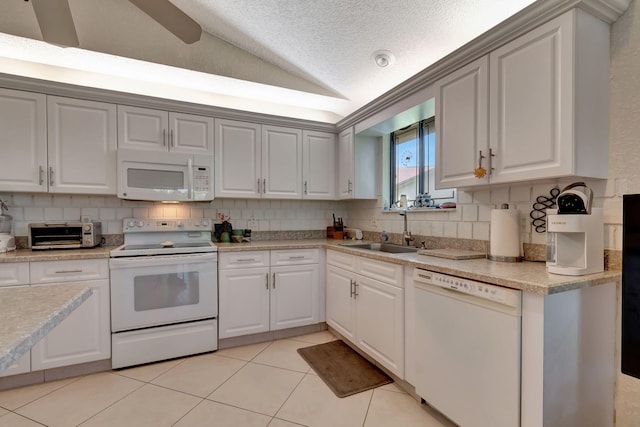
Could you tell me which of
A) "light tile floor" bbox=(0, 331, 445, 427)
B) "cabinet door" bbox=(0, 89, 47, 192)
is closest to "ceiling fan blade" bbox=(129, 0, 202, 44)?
"cabinet door" bbox=(0, 89, 47, 192)

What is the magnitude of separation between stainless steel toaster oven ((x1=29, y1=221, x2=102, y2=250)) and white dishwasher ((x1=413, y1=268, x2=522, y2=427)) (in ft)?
8.59

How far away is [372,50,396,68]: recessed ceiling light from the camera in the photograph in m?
2.58

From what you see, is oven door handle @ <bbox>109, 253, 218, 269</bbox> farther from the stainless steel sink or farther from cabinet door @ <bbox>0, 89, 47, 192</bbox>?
the stainless steel sink

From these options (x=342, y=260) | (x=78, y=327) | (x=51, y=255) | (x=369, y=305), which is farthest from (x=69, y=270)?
(x=369, y=305)

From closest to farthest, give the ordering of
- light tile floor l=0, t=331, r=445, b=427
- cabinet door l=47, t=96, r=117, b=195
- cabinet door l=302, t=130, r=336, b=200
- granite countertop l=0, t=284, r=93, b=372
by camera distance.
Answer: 1. granite countertop l=0, t=284, r=93, b=372
2. light tile floor l=0, t=331, r=445, b=427
3. cabinet door l=47, t=96, r=117, b=195
4. cabinet door l=302, t=130, r=336, b=200

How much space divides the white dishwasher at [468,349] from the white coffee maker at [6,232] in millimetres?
3028

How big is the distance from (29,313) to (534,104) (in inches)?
85.4

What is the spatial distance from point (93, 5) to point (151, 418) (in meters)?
3.00

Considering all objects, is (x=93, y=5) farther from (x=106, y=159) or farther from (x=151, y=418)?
(x=151, y=418)

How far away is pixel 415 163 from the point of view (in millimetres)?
3102

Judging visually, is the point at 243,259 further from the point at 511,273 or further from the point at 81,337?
the point at 511,273

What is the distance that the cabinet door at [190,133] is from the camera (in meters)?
2.86

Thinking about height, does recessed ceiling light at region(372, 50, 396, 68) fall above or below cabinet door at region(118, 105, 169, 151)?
above

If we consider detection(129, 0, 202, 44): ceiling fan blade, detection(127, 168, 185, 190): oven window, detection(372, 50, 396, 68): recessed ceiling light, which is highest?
detection(372, 50, 396, 68): recessed ceiling light
